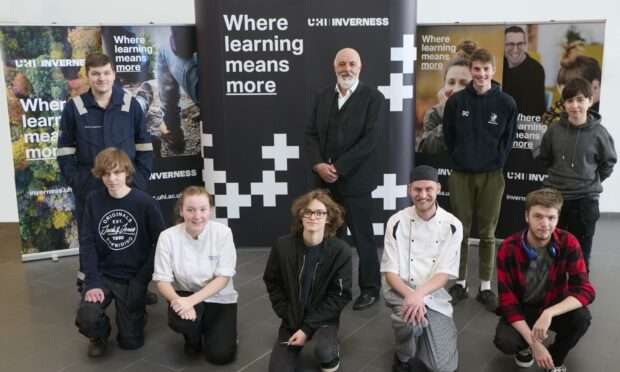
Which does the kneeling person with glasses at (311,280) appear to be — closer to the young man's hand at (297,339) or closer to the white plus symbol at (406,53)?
the young man's hand at (297,339)

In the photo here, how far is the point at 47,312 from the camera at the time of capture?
3133 mm

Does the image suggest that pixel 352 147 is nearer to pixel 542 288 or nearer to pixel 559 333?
pixel 542 288

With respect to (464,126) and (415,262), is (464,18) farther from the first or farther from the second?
(415,262)

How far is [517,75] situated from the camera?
389cm

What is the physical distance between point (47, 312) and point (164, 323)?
2.13 feet

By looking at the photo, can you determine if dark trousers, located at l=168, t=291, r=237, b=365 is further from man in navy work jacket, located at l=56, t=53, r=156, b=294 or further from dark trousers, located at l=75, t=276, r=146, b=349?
man in navy work jacket, located at l=56, t=53, r=156, b=294

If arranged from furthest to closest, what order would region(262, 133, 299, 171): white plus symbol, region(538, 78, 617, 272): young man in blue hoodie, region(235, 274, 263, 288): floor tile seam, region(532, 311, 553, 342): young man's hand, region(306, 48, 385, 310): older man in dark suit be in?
region(262, 133, 299, 171): white plus symbol → region(235, 274, 263, 288): floor tile seam → region(306, 48, 385, 310): older man in dark suit → region(538, 78, 617, 272): young man in blue hoodie → region(532, 311, 553, 342): young man's hand

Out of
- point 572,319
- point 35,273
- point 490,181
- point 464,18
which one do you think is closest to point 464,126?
point 490,181

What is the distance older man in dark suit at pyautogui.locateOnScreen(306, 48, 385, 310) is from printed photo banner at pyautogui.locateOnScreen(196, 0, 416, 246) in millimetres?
727

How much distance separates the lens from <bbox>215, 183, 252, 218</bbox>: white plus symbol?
13.2ft

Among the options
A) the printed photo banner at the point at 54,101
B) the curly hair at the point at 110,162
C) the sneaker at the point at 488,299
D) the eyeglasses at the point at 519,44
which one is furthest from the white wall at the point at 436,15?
the curly hair at the point at 110,162

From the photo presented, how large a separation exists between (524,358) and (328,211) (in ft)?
3.22

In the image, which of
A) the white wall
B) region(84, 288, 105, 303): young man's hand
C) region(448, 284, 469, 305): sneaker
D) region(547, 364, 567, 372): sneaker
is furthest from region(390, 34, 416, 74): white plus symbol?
region(84, 288, 105, 303): young man's hand

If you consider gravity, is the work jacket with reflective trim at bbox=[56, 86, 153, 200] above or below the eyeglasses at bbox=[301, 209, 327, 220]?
above
